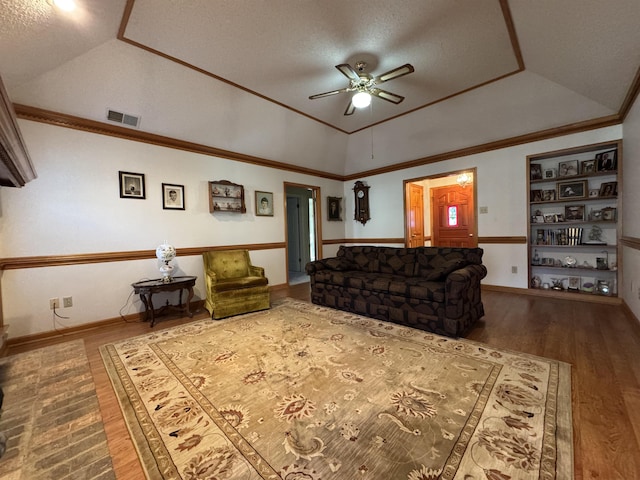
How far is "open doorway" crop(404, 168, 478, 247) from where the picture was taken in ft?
19.5

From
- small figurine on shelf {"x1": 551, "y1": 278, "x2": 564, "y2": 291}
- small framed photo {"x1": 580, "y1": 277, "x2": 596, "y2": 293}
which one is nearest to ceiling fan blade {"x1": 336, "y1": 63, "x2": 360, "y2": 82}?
small figurine on shelf {"x1": 551, "y1": 278, "x2": 564, "y2": 291}

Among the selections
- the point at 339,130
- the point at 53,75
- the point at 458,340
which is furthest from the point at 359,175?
the point at 53,75

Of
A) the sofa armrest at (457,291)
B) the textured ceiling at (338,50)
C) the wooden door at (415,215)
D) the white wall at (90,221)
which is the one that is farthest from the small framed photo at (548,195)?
the white wall at (90,221)

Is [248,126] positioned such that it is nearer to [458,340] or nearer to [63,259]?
[63,259]

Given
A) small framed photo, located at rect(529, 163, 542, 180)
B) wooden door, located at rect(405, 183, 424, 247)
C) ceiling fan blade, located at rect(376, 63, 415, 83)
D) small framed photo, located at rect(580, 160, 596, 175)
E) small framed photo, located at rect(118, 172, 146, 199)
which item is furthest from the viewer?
wooden door, located at rect(405, 183, 424, 247)

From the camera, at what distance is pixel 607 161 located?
144 inches

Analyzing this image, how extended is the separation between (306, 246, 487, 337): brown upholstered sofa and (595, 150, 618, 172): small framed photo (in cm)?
235

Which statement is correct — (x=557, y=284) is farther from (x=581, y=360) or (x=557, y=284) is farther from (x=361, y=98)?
(x=361, y=98)

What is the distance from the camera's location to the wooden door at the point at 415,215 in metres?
5.88

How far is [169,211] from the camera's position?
390 cm

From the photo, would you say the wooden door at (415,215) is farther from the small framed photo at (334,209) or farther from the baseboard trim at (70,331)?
the baseboard trim at (70,331)

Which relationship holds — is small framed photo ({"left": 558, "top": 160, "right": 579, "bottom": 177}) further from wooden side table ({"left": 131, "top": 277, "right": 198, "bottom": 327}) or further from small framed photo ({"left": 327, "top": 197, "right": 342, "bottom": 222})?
wooden side table ({"left": 131, "top": 277, "right": 198, "bottom": 327})

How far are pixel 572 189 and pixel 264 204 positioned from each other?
5045mm

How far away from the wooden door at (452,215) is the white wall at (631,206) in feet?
8.66
